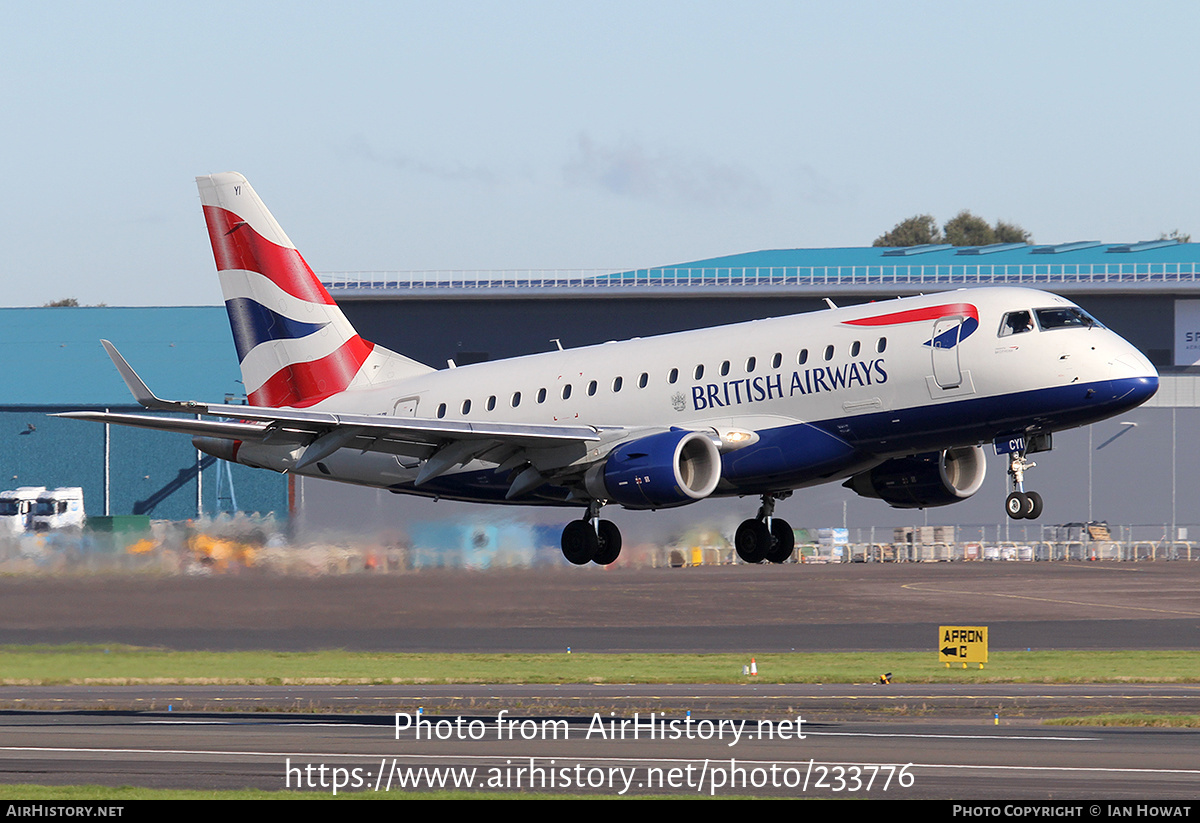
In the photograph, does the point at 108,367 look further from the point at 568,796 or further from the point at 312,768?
the point at 568,796

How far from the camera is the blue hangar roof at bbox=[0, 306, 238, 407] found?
10081 cm

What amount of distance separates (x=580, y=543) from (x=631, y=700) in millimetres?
19358

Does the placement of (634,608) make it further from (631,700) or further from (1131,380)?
(1131,380)

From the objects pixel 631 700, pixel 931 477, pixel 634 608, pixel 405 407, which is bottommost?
pixel 631 700

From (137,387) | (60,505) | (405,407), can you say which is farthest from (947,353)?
(60,505)

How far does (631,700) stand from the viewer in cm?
6003

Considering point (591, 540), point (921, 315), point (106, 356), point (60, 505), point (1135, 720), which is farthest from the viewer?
point (106, 356)

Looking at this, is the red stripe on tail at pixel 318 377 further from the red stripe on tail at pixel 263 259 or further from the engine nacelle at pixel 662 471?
the engine nacelle at pixel 662 471

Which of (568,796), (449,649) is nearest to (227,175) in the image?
(568,796)

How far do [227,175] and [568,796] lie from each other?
24414 mm

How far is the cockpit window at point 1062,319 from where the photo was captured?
37531 millimetres

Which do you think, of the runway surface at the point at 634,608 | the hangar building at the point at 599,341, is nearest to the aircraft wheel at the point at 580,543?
the runway surface at the point at 634,608

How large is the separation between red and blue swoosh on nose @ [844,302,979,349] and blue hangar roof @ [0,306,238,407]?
213 feet

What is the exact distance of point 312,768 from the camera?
4044 centimetres
